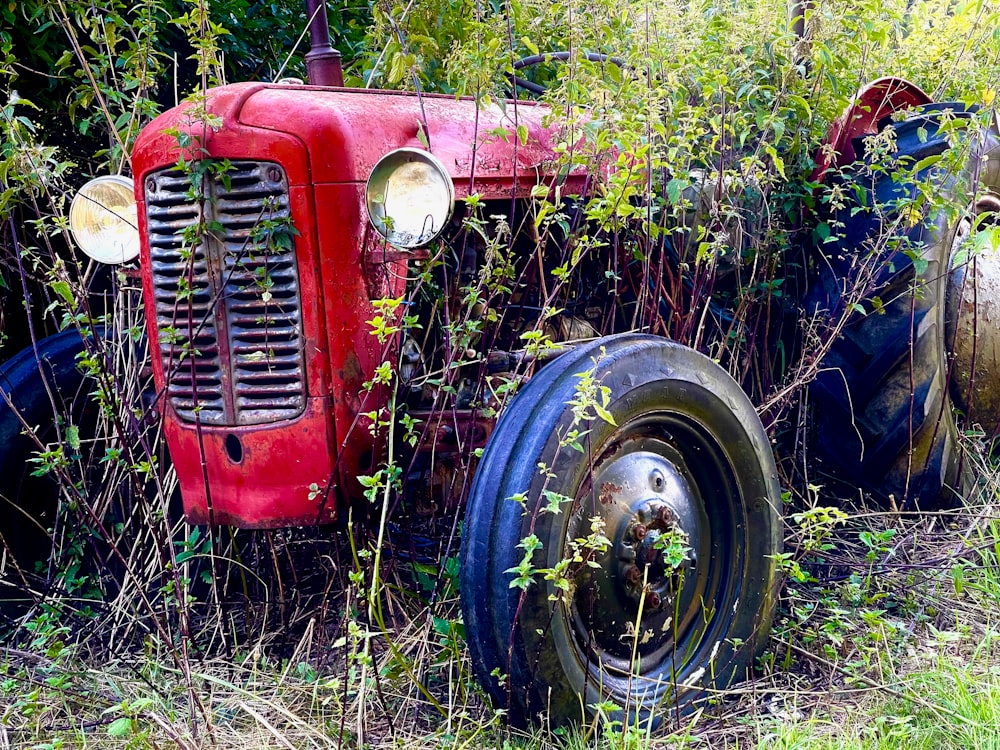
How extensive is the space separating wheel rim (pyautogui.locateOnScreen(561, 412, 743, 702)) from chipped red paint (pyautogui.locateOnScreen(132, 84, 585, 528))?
58 cm

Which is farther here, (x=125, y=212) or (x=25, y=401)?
(x=25, y=401)

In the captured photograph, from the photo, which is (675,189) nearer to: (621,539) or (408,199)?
(408,199)

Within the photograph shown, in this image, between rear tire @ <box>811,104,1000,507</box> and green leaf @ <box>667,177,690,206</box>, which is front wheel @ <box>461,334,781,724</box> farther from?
rear tire @ <box>811,104,1000,507</box>

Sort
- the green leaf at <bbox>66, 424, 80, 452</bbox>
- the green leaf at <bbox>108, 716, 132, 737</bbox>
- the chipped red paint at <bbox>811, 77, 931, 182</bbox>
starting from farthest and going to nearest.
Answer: the chipped red paint at <bbox>811, 77, 931, 182</bbox>
the green leaf at <bbox>66, 424, 80, 452</bbox>
the green leaf at <bbox>108, 716, 132, 737</bbox>

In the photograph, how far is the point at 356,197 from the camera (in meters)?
2.33

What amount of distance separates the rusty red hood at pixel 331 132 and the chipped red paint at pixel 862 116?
43.2 inches

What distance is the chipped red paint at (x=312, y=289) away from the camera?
7.50 ft

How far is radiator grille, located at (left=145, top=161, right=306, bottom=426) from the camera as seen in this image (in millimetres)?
2297

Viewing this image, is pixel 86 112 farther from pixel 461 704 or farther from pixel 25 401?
pixel 461 704

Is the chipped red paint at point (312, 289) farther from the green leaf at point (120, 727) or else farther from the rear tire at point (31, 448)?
the rear tire at point (31, 448)

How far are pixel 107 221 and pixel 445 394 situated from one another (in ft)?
3.28

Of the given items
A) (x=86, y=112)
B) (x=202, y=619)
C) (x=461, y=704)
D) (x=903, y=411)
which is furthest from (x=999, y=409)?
(x=86, y=112)

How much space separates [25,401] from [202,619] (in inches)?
34.3

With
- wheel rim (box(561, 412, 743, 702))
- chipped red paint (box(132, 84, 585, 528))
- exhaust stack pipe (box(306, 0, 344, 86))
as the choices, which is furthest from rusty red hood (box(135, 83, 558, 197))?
wheel rim (box(561, 412, 743, 702))
